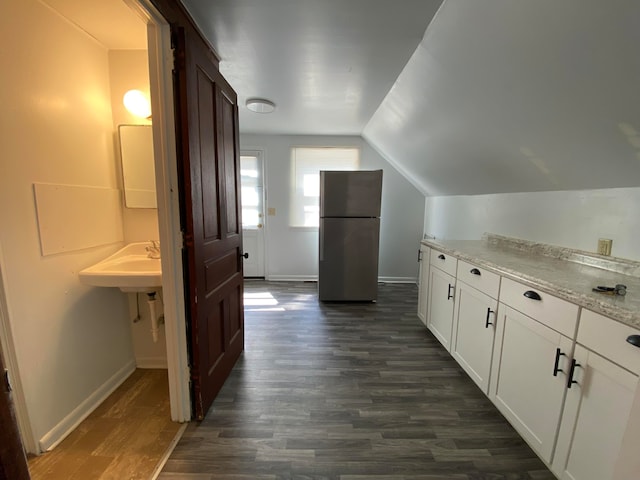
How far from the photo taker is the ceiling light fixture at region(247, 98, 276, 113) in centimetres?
269

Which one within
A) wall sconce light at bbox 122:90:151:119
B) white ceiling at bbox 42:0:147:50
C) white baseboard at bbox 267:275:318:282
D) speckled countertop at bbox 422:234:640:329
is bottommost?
A: white baseboard at bbox 267:275:318:282

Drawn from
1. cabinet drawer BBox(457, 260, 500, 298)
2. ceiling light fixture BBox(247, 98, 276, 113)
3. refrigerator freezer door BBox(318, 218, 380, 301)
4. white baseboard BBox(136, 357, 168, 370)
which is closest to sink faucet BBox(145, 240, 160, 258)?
white baseboard BBox(136, 357, 168, 370)

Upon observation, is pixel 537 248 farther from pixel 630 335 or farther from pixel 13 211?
pixel 13 211

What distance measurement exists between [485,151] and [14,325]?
3017mm

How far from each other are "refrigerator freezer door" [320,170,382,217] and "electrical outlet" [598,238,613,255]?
2007mm

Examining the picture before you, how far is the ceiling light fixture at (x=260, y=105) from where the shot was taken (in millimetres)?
2689

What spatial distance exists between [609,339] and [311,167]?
3.70 meters

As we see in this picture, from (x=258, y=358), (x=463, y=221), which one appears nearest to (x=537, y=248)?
(x=463, y=221)

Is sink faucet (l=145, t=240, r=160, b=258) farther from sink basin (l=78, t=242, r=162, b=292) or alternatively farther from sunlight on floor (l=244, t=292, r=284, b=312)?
sunlight on floor (l=244, t=292, r=284, b=312)

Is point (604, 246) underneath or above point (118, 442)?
above

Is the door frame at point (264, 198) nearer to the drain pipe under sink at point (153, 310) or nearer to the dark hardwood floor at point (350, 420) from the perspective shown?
the dark hardwood floor at point (350, 420)

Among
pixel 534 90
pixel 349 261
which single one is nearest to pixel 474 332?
pixel 534 90

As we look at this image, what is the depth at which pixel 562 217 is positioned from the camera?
6.27 ft

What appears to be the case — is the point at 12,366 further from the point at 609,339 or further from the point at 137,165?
the point at 609,339
